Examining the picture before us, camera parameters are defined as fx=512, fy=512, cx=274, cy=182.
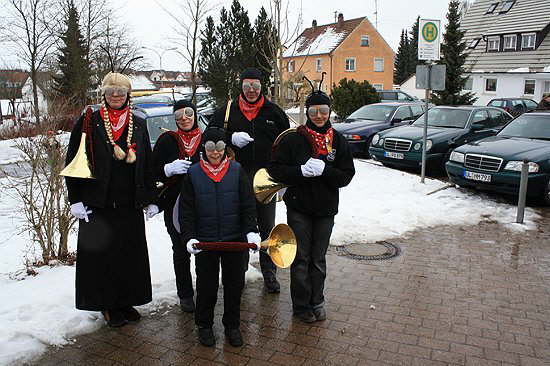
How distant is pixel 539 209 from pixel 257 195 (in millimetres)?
6331

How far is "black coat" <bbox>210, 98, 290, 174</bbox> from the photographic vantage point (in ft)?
15.7

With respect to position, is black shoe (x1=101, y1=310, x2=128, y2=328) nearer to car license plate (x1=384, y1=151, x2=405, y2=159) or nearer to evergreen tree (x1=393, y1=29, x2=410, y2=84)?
car license plate (x1=384, y1=151, x2=405, y2=159)

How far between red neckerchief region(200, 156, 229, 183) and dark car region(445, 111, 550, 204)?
254 inches

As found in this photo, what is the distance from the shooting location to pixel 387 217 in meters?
7.94

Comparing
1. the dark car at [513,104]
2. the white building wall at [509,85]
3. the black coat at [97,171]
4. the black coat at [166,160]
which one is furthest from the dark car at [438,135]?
the white building wall at [509,85]

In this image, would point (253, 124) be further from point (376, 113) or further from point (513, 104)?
point (513, 104)

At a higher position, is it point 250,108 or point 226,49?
point 226,49

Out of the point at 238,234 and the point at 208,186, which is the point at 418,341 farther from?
the point at 208,186

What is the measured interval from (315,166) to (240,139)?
0.89m

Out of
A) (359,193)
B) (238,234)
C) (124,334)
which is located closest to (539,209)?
(359,193)

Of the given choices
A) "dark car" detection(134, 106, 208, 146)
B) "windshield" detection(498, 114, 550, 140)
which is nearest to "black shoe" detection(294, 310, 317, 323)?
"dark car" detection(134, 106, 208, 146)

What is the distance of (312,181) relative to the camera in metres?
4.26

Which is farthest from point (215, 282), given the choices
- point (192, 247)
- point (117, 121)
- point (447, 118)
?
point (447, 118)

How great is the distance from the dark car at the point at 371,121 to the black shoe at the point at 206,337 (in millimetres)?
9947
